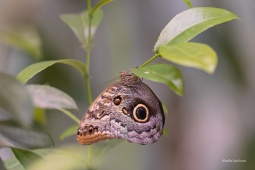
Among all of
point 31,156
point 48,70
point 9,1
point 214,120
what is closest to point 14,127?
point 31,156

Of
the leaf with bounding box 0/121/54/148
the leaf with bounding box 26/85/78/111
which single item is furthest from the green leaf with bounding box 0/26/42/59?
the leaf with bounding box 26/85/78/111

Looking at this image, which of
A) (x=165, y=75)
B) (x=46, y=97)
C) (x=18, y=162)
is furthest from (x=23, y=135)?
(x=165, y=75)

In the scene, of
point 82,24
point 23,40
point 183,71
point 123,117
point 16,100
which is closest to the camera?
point 16,100

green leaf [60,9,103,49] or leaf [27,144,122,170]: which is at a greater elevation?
green leaf [60,9,103,49]

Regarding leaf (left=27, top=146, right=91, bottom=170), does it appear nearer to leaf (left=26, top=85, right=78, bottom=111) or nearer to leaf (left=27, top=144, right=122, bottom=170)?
leaf (left=27, top=144, right=122, bottom=170)

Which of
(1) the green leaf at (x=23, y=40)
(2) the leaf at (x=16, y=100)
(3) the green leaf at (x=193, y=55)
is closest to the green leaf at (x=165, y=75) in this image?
(3) the green leaf at (x=193, y=55)

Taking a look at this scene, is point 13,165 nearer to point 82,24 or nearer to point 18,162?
point 18,162

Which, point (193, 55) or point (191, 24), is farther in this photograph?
point (191, 24)

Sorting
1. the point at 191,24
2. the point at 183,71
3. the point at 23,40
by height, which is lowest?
the point at 183,71
